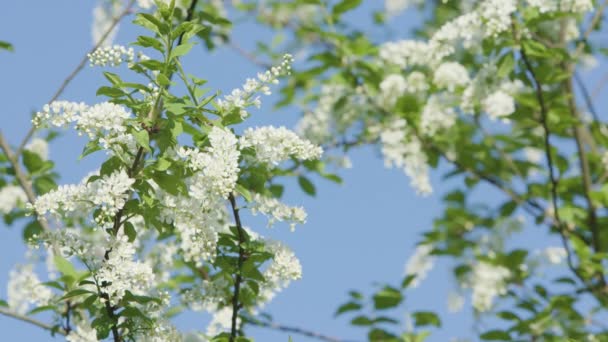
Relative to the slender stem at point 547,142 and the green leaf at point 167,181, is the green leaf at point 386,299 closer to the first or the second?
the slender stem at point 547,142

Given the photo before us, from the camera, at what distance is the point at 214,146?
9.68 ft

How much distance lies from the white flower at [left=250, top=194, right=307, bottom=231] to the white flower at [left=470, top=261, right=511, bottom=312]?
4.15 m

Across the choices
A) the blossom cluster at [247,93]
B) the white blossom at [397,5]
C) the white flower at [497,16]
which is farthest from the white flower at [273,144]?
the white blossom at [397,5]

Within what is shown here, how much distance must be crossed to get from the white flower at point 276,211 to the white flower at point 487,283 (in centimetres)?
415

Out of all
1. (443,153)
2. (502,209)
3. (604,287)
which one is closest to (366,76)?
(443,153)

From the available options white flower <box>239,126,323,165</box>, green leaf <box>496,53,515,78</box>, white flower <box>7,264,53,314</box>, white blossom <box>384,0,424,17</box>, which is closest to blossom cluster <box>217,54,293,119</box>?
white flower <box>239,126,323,165</box>

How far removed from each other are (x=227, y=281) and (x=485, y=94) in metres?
2.88

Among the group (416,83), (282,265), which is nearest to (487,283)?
(416,83)

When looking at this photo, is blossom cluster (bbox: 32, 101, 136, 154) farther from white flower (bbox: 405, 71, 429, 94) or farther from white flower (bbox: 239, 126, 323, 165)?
white flower (bbox: 405, 71, 429, 94)

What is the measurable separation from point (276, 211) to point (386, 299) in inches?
122

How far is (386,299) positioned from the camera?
6320mm

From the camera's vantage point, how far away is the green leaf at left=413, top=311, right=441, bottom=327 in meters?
6.26

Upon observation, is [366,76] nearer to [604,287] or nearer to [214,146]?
[604,287]

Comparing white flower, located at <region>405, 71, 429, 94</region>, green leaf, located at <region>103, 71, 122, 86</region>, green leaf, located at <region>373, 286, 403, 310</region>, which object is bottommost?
green leaf, located at <region>103, 71, 122, 86</region>
